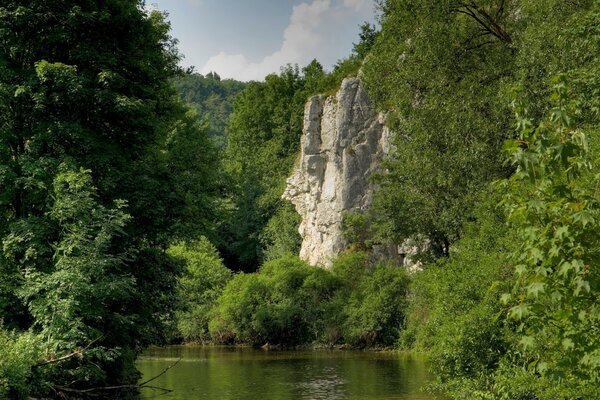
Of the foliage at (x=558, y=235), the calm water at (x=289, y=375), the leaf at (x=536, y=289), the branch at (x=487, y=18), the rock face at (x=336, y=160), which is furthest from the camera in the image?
the rock face at (x=336, y=160)

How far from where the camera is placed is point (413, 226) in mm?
35250

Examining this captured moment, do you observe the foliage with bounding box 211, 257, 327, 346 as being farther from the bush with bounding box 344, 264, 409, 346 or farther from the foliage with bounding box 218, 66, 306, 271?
the foliage with bounding box 218, 66, 306, 271

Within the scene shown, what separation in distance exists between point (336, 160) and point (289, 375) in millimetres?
27901

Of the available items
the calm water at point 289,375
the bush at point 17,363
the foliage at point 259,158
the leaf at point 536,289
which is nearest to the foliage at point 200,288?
the foliage at point 259,158

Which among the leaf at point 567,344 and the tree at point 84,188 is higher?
the tree at point 84,188

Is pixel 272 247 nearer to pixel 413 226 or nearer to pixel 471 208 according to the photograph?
pixel 413 226

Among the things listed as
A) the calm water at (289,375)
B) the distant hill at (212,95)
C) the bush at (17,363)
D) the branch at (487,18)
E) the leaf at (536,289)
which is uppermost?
the distant hill at (212,95)

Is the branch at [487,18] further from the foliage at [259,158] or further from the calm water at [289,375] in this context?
the foliage at [259,158]

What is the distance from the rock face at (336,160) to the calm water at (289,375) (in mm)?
14614

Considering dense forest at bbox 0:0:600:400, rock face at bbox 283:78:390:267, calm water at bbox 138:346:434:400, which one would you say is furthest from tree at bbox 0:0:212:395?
rock face at bbox 283:78:390:267

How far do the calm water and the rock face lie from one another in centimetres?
1461

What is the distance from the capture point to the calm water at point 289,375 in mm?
22188

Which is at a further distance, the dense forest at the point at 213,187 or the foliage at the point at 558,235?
the dense forest at the point at 213,187

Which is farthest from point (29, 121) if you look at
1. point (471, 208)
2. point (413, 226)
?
point (413, 226)
